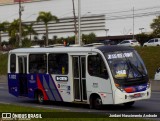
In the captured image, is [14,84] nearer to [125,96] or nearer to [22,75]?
[22,75]

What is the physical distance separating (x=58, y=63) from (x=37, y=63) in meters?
1.60

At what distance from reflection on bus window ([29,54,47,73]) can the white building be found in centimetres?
9156

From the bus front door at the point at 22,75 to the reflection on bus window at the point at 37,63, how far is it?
512mm

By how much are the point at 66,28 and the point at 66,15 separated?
3479mm

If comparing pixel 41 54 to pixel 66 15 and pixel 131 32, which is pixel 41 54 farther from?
pixel 66 15

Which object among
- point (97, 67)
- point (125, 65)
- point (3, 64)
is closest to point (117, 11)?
point (3, 64)

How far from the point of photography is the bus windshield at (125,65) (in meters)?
17.8

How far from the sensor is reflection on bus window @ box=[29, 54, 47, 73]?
2111cm

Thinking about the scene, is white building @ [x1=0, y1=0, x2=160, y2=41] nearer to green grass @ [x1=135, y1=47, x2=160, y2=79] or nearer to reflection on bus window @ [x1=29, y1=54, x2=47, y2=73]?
green grass @ [x1=135, y1=47, x2=160, y2=79]

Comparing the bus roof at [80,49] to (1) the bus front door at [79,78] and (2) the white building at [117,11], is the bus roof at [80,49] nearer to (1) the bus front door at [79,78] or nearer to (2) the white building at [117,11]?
(1) the bus front door at [79,78]

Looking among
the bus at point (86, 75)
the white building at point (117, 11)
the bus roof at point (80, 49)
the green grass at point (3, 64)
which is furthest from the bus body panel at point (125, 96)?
the white building at point (117, 11)

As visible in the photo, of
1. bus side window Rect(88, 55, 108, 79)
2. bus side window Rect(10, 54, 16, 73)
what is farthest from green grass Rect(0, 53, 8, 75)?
bus side window Rect(88, 55, 108, 79)

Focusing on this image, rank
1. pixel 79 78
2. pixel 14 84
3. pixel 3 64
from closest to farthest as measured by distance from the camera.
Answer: pixel 79 78, pixel 14 84, pixel 3 64

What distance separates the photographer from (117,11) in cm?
12056
